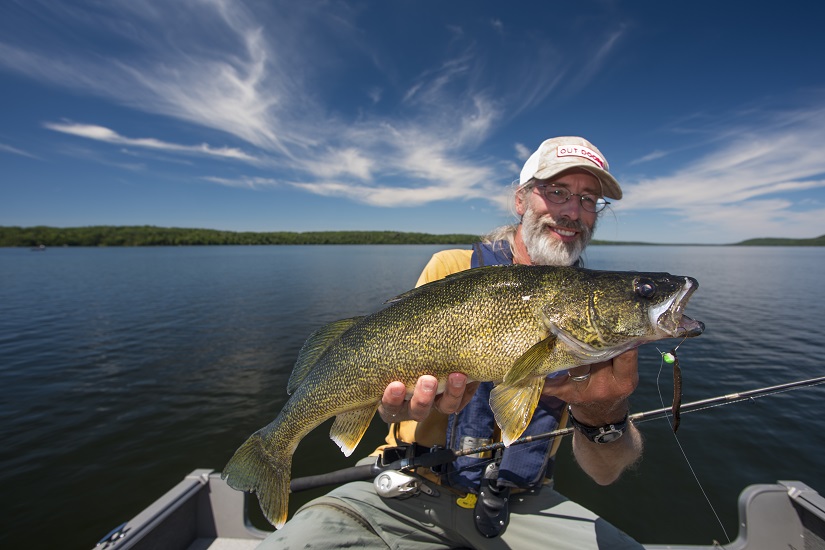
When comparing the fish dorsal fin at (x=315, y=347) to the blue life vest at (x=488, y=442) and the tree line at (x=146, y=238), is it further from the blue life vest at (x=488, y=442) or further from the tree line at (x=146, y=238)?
the tree line at (x=146, y=238)

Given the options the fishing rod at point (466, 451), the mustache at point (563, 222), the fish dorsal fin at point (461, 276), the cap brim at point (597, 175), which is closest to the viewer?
the fish dorsal fin at point (461, 276)

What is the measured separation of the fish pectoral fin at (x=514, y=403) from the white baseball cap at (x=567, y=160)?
2.50 metres

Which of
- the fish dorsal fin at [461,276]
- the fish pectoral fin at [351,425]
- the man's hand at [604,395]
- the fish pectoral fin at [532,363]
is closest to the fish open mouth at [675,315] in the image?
the man's hand at [604,395]

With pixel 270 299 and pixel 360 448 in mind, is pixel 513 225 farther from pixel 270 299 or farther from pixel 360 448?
pixel 270 299

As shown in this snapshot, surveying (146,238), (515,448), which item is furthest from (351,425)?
(146,238)

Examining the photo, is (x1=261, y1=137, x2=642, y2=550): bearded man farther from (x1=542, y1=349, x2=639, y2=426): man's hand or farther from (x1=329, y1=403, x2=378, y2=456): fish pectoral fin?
(x1=329, y1=403, x2=378, y2=456): fish pectoral fin

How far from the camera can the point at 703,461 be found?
8531mm

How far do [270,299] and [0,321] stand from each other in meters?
13.0

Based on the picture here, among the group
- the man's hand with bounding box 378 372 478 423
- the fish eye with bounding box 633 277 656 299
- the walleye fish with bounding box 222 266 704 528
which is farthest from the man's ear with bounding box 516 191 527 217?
the man's hand with bounding box 378 372 478 423

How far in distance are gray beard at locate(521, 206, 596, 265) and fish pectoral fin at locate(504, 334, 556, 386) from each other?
192 cm

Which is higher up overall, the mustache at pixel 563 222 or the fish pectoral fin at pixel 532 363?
the mustache at pixel 563 222

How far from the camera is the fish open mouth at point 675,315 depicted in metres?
2.54

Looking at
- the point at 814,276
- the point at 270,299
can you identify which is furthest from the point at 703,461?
the point at 814,276

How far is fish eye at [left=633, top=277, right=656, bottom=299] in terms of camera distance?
2713mm
